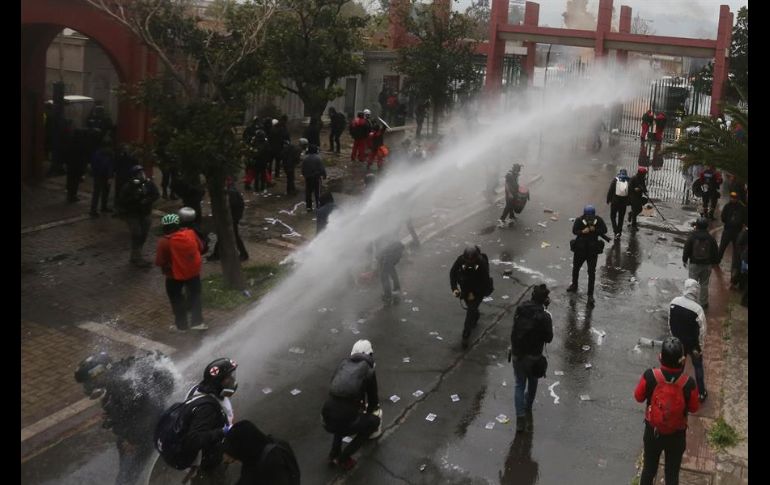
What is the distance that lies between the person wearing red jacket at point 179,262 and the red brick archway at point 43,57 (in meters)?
6.38

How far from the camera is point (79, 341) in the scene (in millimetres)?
9906

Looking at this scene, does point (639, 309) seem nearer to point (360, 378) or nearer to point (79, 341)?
point (360, 378)

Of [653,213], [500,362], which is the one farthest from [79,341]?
[653,213]

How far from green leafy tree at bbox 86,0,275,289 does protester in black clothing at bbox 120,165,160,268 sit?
4.19 ft

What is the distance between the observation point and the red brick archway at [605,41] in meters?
26.2

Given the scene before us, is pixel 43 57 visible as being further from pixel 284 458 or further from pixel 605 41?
pixel 605 41

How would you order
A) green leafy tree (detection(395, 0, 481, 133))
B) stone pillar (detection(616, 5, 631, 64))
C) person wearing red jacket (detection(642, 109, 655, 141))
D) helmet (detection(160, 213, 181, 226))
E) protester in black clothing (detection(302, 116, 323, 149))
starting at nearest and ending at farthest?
1. helmet (detection(160, 213, 181, 226))
2. protester in black clothing (detection(302, 116, 323, 149))
3. green leafy tree (detection(395, 0, 481, 133))
4. person wearing red jacket (detection(642, 109, 655, 141))
5. stone pillar (detection(616, 5, 631, 64))

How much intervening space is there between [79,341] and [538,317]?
5781mm

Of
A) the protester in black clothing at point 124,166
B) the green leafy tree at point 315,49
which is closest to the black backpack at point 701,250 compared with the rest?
the protester in black clothing at point 124,166

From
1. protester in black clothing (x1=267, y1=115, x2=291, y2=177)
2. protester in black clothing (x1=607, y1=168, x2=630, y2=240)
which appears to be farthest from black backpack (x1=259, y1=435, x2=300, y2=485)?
protester in black clothing (x1=267, y1=115, x2=291, y2=177)

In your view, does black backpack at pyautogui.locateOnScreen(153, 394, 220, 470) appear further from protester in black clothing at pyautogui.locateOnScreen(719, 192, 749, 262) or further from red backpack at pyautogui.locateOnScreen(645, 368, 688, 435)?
protester in black clothing at pyautogui.locateOnScreen(719, 192, 749, 262)

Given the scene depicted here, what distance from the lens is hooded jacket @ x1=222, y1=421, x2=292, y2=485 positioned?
5.46 meters

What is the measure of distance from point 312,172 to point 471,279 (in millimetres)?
7104

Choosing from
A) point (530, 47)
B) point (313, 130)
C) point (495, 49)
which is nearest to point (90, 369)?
point (313, 130)
